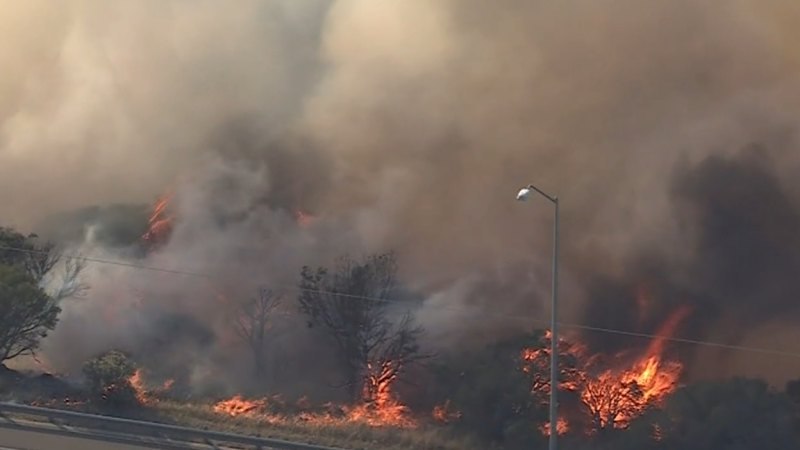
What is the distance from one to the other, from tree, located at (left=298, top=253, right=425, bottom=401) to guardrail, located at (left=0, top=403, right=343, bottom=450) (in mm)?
11938

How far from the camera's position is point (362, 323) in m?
31.3

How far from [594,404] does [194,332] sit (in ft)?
51.4

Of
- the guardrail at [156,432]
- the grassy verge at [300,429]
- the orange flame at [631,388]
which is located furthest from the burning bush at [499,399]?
the guardrail at [156,432]

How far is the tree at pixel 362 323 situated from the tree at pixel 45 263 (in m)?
9.34

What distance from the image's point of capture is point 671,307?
33438 mm

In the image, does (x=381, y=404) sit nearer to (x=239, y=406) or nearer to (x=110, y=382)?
(x=239, y=406)

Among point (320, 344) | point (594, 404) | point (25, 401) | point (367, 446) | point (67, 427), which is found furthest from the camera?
point (320, 344)

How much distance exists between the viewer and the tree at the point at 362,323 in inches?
1197

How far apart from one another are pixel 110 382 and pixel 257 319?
7.42 metres

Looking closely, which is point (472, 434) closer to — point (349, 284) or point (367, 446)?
point (367, 446)

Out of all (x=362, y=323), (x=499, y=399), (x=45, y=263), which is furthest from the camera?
(x=45, y=263)

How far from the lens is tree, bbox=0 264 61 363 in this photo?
27828 mm

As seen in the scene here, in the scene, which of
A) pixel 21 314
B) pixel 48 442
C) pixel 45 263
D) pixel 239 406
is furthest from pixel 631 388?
pixel 45 263

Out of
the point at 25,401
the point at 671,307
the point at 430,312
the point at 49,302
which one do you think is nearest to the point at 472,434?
the point at 430,312
